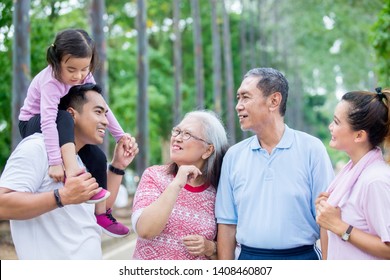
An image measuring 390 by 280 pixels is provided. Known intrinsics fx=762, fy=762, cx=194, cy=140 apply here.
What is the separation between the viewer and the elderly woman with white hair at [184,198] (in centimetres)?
363

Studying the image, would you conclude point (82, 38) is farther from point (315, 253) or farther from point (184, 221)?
point (315, 253)

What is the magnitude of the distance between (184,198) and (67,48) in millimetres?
943

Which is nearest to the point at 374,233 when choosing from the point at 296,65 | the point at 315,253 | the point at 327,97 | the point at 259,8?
the point at 315,253

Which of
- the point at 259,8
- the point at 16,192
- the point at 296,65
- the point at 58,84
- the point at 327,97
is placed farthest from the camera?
the point at 327,97

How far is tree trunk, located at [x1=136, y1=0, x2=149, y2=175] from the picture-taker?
20578 mm

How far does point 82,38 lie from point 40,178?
77cm

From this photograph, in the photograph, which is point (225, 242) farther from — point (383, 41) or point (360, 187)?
point (383, 41)

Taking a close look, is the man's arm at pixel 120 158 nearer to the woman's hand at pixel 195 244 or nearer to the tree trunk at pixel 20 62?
the woman's hand at pixel 195 244

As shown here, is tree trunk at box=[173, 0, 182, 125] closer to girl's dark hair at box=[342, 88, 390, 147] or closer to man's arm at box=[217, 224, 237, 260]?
man's arm at box=[217, 224, 237, 260]

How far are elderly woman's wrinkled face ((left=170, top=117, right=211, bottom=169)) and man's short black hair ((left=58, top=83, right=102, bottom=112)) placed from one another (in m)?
0.47

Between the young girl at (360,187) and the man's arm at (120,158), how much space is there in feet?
3.46

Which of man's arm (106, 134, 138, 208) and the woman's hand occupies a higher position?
man's arm (106, 134, 138, 208)

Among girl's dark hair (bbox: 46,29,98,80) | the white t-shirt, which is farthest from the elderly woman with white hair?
girl's dark hair (bbox: 46,29,98,80)

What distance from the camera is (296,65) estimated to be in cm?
5697
